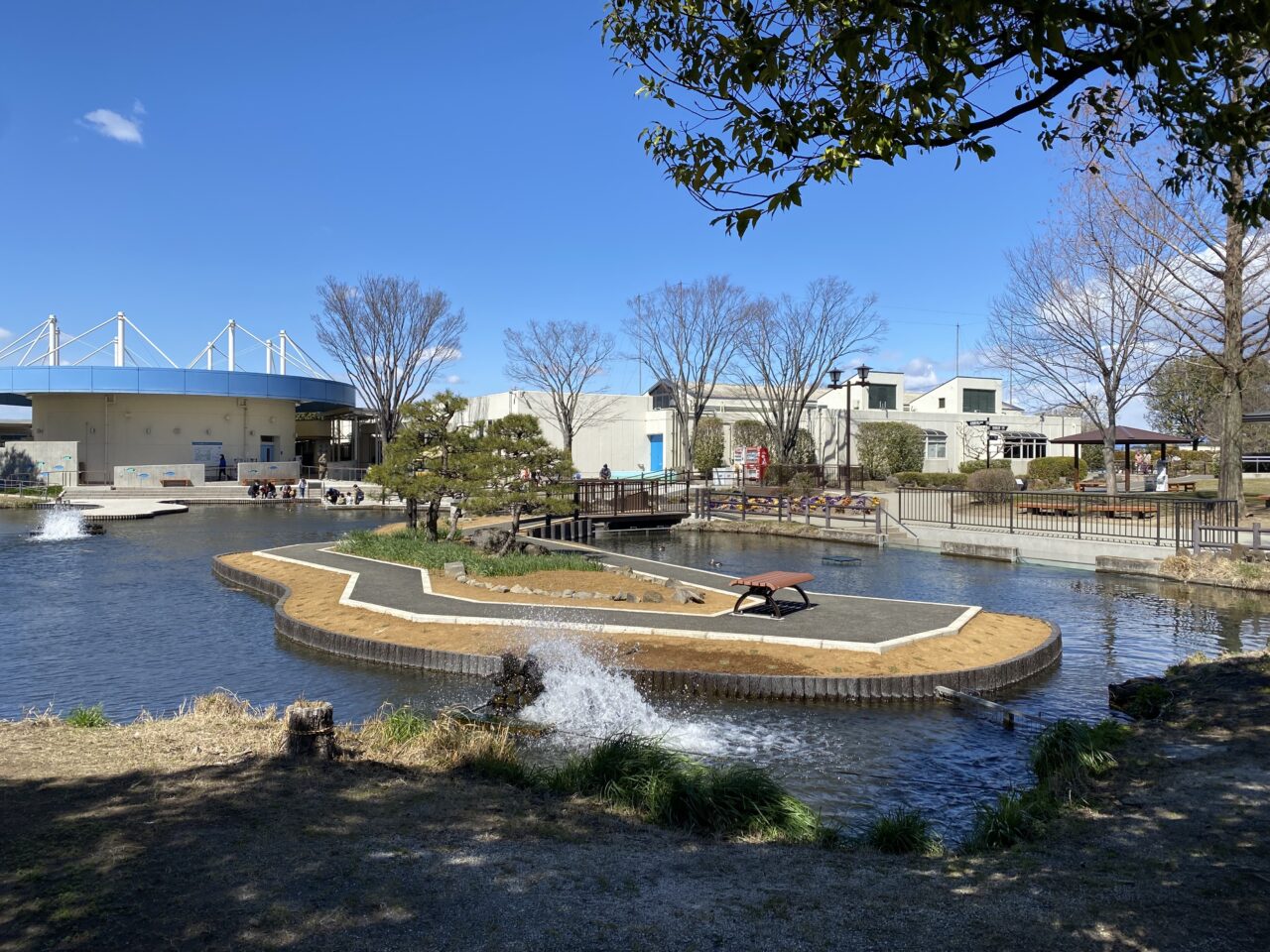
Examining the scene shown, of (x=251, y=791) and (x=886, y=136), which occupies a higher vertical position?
(x=886, y=136)

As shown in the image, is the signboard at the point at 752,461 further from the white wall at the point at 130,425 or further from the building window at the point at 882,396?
the white wall at the point at 130,425

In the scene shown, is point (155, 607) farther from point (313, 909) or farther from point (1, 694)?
point (313, 909)

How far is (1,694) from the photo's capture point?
34.7 ft

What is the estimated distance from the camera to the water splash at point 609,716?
8.77m

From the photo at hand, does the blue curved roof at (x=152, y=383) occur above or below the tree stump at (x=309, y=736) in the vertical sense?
above

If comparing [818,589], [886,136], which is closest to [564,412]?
[818,589]

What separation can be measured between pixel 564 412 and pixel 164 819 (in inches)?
1877


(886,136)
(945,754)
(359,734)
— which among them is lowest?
(945,754)

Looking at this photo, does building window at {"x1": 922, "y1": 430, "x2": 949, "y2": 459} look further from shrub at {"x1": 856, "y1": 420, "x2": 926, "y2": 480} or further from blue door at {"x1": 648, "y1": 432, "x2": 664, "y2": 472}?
blue door at {"x1": 648, "y1": 432, "x2": 664, "y2": 472}

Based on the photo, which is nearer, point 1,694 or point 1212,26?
point 1212,26

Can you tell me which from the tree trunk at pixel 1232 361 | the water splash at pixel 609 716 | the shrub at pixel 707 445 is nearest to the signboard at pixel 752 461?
the shrub at pixel 707 445

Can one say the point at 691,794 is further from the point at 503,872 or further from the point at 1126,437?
the point at 1126,437

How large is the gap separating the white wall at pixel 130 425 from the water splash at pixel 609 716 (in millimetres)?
51411

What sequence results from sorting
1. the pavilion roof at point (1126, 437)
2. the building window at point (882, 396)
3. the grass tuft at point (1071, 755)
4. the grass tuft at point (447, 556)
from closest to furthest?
1. the grass tuft at point (1071, 755)
2. the grass tuft at point (447, 556)
3. the pavilion roof at point (1126, 437)
4. the building window at point (882, 396)
